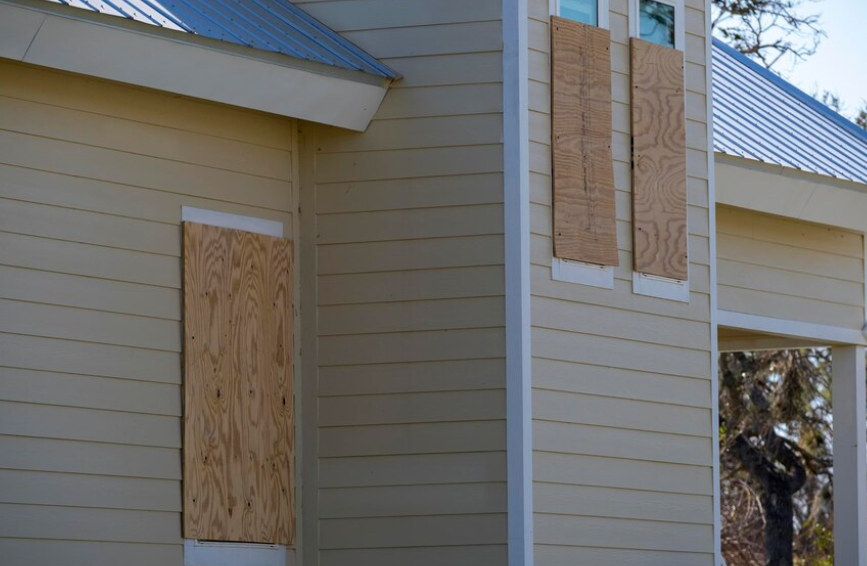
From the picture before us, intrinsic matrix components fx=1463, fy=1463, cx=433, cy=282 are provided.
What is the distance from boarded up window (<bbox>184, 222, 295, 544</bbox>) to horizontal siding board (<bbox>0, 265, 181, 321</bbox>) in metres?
0.14

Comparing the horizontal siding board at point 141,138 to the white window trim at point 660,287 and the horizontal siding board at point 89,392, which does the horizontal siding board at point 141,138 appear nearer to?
the horizontal siding board at point 89,392

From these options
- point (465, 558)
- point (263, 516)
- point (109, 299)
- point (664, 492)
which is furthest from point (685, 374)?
point (109, 299)

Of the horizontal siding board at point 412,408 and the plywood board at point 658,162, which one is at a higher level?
the plywood board at point 658,162

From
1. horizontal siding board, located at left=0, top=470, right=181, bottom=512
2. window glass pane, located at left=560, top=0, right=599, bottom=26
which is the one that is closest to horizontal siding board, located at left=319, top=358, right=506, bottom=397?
horizontal siding board, located at left=0, top=470, right=181, bottom=512

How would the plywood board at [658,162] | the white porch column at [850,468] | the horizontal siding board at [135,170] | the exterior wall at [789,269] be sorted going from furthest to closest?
1. the white porch column at [850,468]
2. the exterior wall at [789,269]
3. the plywood board at [658,162]
4. the horizontal siding board at [135,170]

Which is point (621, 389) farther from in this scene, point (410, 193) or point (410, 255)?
point (410, 193)

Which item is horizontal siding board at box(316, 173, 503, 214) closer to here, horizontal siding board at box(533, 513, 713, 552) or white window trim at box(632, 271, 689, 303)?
white window trim at box(632, 271, 689, 303)

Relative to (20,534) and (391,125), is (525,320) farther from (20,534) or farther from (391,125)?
(20,534)

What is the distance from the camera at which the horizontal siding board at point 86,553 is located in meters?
7.48

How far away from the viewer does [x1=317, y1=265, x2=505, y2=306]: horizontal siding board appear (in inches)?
337

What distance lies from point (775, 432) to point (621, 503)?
1495 centimetres

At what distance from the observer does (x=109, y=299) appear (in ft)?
26.3

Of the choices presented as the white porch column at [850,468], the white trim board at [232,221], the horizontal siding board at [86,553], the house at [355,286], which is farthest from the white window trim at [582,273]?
the white porch column at [850,468]

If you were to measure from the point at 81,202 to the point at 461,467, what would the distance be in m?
2.62
